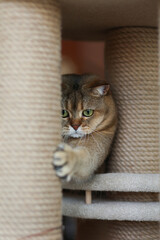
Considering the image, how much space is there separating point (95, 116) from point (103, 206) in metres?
0.36

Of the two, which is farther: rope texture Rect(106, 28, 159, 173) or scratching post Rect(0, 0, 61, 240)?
rope texture Rect(106, 28, 159, 173)

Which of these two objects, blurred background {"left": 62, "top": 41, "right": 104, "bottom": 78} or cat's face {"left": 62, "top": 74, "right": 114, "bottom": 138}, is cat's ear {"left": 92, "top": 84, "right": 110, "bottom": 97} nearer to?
cat's face {"left": 62, "top": 74, "right": 114, "bottom": 138}

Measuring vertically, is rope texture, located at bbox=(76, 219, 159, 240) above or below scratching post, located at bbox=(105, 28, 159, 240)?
below

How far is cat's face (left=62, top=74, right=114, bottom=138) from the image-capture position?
166 centimetres

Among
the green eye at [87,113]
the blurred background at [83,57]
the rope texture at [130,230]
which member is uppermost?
the blurred background at [83,57]

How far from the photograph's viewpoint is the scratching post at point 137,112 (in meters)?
1.70

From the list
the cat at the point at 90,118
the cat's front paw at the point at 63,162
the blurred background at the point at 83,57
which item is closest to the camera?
the cat's front paw at the point at 63,162

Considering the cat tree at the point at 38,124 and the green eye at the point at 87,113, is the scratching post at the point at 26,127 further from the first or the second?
Answer: the green eye at the point at 87,113

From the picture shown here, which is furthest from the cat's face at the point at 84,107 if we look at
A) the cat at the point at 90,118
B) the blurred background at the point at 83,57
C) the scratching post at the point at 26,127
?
the blurred background at the point at 83,57

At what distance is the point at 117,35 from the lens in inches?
69.1

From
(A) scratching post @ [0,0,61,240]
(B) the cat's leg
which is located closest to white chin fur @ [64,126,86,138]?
(B) the cat's leg

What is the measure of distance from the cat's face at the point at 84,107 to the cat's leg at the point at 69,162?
18 cm

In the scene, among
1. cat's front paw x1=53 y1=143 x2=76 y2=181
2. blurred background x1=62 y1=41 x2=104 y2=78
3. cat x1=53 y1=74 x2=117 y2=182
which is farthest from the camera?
blurred background x1=62 y1=41 x2=104 y2=78

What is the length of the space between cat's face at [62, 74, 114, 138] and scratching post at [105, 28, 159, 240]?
0.28 ft
